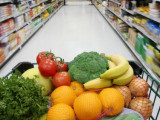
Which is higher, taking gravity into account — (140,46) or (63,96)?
(63,96)

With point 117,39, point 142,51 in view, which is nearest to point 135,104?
point 142,51

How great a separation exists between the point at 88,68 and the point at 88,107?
0.30 m

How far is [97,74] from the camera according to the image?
967 mm

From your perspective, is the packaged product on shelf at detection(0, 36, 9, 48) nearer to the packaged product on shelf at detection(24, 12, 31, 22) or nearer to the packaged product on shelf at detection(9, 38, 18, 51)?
the packaged product on shelf at detection(9, 38, 18, 51)

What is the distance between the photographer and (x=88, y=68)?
967 millimetres

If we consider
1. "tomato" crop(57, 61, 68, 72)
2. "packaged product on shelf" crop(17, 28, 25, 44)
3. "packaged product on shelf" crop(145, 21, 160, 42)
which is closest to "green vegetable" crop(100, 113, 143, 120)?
"tomato" crop(57, 61, 68, 72)

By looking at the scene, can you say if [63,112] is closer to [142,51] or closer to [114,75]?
[114,75]

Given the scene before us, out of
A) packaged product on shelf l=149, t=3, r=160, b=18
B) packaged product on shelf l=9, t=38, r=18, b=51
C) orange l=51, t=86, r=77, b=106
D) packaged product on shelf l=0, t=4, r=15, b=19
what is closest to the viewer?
orange l=51, t=86, r=77, b=106

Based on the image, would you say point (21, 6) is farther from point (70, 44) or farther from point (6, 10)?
point (70, 44)

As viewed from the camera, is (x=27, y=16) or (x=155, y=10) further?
(x=27, y=16)

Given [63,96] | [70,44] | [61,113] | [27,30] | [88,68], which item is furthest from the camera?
[27,30]

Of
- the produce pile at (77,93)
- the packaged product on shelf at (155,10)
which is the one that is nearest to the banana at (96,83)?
the produce pile at (77,93)

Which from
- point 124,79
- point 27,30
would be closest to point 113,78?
point 124,79

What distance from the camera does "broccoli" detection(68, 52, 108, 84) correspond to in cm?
96
